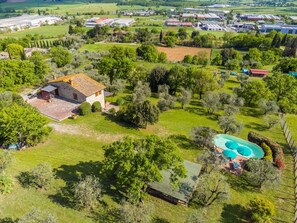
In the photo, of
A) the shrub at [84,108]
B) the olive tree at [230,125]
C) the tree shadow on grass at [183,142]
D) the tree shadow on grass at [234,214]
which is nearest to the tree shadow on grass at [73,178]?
the tree shadow on grass at [234,214]

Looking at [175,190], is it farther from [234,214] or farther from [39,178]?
[39,178]

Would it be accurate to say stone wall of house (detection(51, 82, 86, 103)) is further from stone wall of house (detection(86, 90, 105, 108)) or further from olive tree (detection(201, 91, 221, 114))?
olive tree (detection(201, 91, 221, 114))

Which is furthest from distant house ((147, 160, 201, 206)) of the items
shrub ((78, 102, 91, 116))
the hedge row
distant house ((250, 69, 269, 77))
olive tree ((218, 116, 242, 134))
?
distant house ((250, 69, 269, 77))

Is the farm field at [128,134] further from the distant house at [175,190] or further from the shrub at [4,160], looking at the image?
the shrub at [4,160]

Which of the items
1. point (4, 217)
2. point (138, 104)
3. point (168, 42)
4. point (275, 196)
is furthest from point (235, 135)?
point (168, 42)

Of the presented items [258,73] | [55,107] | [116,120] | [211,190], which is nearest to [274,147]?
[211,190]

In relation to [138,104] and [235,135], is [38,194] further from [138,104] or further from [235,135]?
[235,135]
